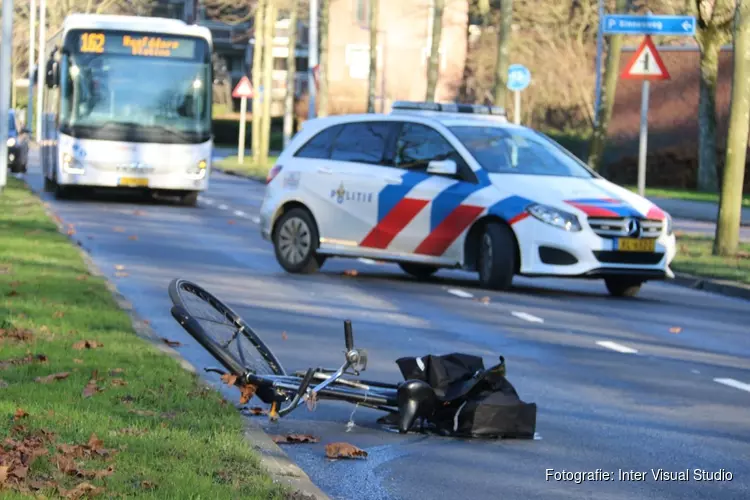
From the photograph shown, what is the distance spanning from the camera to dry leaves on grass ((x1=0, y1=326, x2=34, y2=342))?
400 inches

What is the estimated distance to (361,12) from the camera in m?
91.1

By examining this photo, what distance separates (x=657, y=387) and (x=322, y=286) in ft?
22.7

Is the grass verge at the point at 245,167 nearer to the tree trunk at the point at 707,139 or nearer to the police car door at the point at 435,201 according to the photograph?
the tree trunk at the point at 707,139

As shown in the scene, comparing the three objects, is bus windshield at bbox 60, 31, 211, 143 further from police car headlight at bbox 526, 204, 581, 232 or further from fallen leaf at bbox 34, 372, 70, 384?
fallen leaf at bbox 34, 372, 70, 384

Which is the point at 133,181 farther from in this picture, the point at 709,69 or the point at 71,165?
the point at 709,69

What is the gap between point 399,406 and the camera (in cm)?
809

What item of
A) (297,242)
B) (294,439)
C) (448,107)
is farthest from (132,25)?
(294,439)

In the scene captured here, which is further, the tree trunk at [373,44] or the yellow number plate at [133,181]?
the tree trunk at [373,44]

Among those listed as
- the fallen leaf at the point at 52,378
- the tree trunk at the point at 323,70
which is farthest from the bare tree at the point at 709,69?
the fallen leaf at the point at 52,378

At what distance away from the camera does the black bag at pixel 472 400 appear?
806cm

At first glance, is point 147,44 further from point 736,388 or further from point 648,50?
point 736,388

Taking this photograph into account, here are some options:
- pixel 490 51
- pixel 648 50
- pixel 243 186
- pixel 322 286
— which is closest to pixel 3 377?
pixel 322 286

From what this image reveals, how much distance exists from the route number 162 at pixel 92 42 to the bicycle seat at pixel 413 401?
23139mm

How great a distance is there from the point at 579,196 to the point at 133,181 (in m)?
15.6
